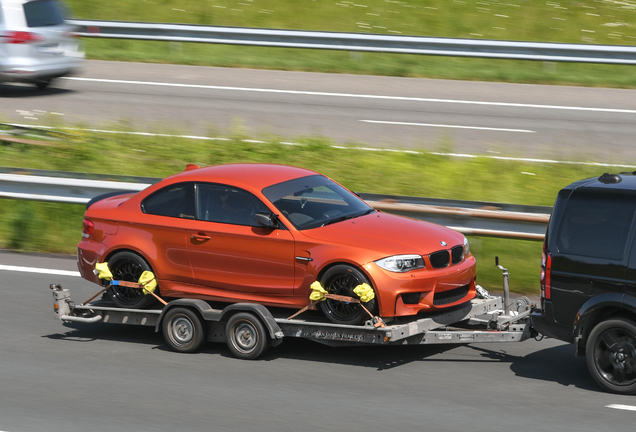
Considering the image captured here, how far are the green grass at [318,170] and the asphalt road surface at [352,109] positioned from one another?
0.75m

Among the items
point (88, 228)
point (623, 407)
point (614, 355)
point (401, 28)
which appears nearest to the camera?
point (623, 407)

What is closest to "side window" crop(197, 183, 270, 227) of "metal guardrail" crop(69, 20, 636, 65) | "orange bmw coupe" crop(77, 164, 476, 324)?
"orange bmw coupe" crop(77, 164, 476, 324)

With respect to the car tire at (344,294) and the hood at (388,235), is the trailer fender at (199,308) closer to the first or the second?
the car tire at (344,294)

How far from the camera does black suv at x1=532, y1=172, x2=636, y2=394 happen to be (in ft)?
22.9

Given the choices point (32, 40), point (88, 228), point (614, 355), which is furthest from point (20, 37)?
point (614, 355)

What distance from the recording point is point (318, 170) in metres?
13.4

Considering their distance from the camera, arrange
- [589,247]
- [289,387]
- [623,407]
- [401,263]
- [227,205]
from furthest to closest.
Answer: [227,205] → [401,263] → [289,387] → [589,247] → [623,407]

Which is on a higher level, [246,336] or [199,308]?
[199,308]

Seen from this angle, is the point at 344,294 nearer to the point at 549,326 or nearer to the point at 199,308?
A: the point at 199,308

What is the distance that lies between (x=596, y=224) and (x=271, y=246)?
2822 mm

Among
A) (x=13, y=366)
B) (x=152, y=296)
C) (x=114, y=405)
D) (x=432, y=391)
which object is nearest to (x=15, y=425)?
(x=114, y=405)

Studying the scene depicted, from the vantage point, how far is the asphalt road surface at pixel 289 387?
6.57m

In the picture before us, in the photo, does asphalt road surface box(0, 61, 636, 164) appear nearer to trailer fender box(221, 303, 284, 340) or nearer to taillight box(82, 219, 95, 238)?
taillight box(82, 219, 95, 238)

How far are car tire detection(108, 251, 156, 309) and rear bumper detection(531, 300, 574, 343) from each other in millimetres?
3606
